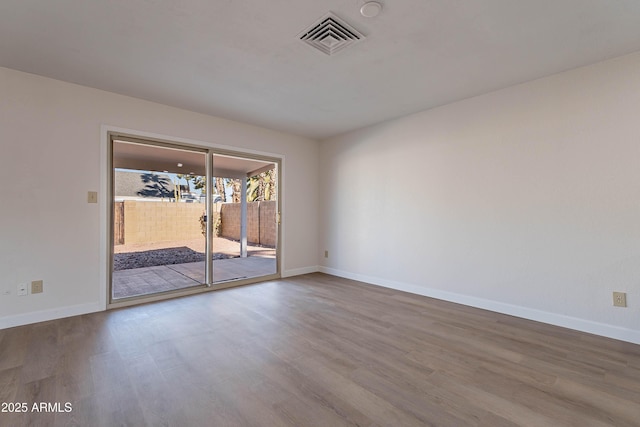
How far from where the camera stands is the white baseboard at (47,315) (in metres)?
2.66

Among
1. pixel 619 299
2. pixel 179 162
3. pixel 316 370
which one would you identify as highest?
pixel 179 162

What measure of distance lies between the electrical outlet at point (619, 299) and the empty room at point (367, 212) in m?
0.01

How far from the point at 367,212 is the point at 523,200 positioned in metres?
2.11

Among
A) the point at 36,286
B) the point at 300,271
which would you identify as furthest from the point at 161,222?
the point at 36,286

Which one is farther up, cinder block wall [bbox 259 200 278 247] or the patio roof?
the patio roof

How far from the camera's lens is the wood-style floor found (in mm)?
1502

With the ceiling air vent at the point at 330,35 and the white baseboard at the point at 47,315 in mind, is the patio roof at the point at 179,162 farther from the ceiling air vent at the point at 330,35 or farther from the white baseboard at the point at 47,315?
the ceiling air vent at the point at 330,35

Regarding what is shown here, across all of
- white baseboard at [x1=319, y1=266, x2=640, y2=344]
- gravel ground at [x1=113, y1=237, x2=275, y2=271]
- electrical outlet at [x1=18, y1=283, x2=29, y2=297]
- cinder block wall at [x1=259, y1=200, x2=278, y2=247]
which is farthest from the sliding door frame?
cinder block wall at [x1=259, y1=200, x2=278, y2=247]

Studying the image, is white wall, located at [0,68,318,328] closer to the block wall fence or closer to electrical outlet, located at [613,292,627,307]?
the block wall fence

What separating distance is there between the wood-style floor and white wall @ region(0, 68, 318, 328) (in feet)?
1.02

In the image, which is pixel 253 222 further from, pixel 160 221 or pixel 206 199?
pixel 206 199

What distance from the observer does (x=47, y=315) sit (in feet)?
9.32

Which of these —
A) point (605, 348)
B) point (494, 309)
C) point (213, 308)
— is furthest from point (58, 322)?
point (605, 348)

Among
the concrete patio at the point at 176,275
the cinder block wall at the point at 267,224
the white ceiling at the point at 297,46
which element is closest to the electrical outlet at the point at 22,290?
the concrete patio at the point at 176,275
